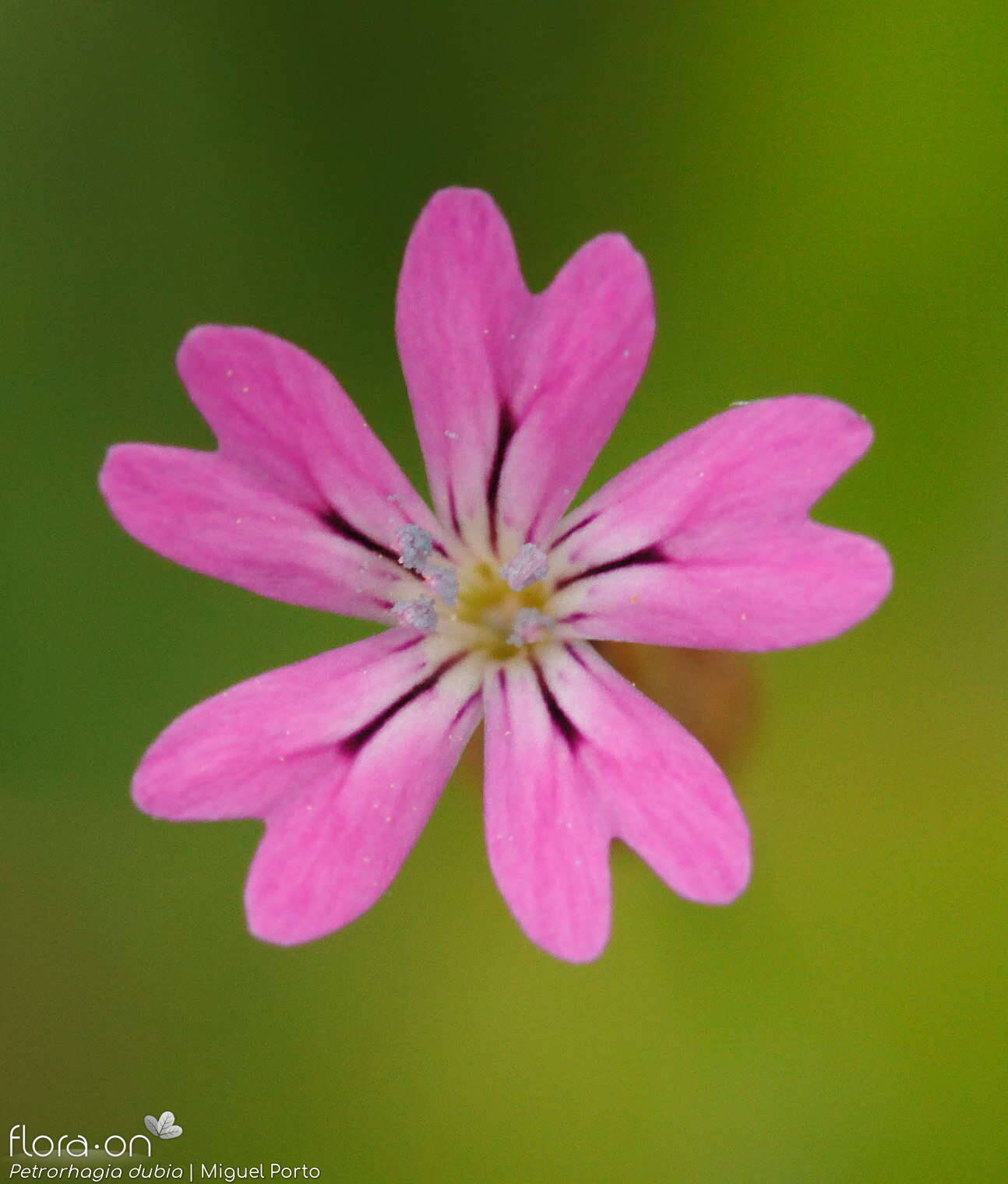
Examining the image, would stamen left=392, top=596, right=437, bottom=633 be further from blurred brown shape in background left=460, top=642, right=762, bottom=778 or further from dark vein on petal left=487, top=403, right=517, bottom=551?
blurred brown shape in background left=460, top=642, right=762, bottom=778

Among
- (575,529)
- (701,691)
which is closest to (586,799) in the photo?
(575,529)

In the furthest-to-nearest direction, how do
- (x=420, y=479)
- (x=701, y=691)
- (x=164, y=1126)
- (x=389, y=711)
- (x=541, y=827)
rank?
(x=420, y=479) < (x=164, y=1126) < (x=701, y=691) < (x=389, y=711) < (x=541, y=827)

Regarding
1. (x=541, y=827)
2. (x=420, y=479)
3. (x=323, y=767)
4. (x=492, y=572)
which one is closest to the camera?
(x=541, y=827)

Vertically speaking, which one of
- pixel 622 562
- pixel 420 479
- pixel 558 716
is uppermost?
pixel 420 479

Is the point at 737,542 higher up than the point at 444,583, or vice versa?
the point at 444,583

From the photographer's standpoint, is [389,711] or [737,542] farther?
[389,711]

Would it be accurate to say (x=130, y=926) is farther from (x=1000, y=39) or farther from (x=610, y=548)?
(x=1000, y=39)

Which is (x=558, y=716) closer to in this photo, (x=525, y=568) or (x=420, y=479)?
(x=525, y=568)
